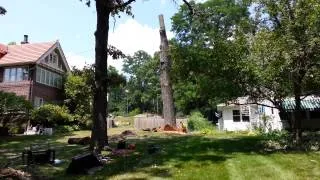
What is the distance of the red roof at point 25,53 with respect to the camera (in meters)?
43.1

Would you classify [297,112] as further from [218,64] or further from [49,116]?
[49,116]

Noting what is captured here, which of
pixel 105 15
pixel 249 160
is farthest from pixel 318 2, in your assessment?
pixel 105 15

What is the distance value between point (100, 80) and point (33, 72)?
88.0 feet

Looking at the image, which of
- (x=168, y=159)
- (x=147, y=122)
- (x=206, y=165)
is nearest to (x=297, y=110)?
(x=206, y=165)

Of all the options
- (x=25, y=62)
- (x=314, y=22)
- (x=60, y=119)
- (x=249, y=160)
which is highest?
(x=25, y=62)

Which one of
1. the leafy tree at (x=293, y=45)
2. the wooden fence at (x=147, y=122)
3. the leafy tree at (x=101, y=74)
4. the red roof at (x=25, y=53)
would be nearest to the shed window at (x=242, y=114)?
the wooden fence at (x=147, y=122)

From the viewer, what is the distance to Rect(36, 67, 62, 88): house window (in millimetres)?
43894

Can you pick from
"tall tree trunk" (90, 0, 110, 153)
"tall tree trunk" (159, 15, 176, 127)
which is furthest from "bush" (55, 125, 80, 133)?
"tall tree trunk" (90, 0, 110, 153)

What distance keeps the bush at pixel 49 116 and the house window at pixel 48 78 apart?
5.46m

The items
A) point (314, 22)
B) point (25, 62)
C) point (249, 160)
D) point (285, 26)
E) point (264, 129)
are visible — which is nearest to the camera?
point (249, 160)

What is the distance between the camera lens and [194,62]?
20.9m

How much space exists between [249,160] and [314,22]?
6.34 metres

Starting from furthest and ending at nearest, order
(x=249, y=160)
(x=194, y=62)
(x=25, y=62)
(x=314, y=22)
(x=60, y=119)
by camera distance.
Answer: (x=25, y=62)
(x=60, y=119)
(x=194, y=62)
(x=314, y=22)
(x=249, y=160)

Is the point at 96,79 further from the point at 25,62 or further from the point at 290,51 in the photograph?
the point at 25,62
